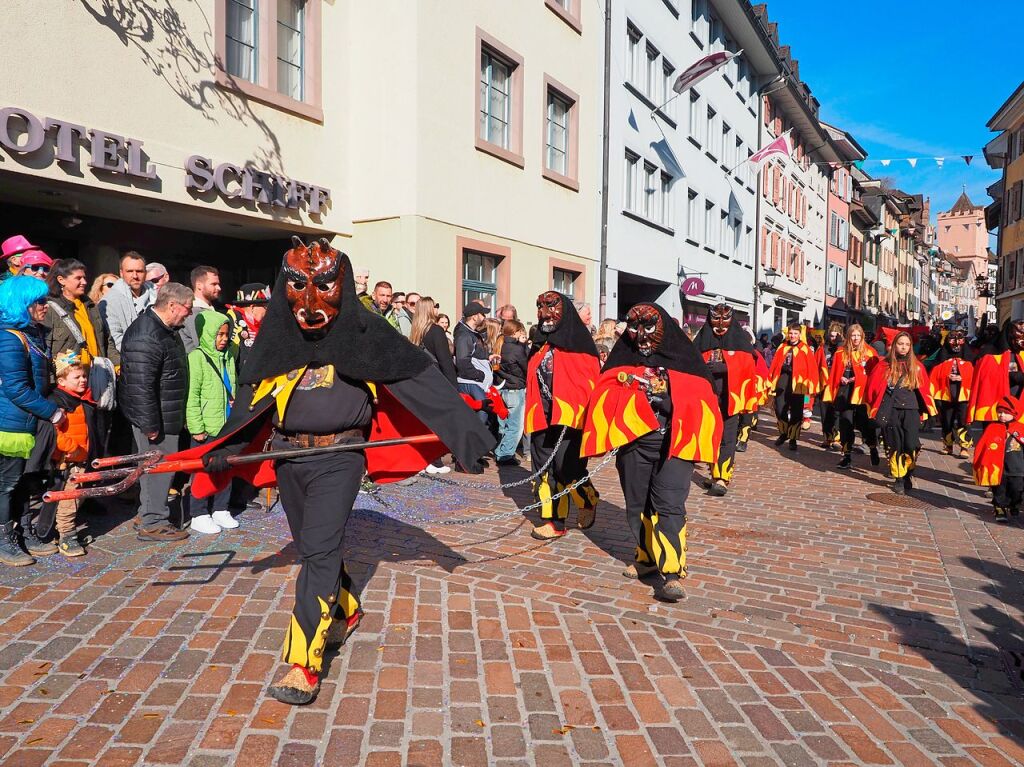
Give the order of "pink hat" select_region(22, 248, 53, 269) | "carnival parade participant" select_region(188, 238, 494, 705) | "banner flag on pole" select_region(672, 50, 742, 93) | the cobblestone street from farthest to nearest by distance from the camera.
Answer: "banner flag on pole" select_region(672, 50, 742, 93) < "pink hat" select_region(22, 248, 53, 269) < "carnival parade participant" select_region(188, 238, 494, 705) < the cobblestone street

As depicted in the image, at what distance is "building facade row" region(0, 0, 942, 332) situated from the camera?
933cm

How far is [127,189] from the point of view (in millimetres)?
9562

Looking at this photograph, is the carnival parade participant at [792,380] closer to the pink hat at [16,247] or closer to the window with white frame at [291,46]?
the window with white frame at [291,46]

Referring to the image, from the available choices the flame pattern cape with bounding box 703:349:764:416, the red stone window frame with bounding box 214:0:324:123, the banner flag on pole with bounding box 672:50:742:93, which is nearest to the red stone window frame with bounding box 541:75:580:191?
the banner flag on pole with bounding box 672:50:742:93

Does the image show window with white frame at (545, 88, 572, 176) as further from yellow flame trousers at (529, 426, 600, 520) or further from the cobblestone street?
the cobblestone street

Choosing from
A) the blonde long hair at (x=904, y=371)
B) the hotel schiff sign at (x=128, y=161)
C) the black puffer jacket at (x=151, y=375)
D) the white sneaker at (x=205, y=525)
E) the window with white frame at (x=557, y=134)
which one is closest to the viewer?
the black puffer jacket at (x=151, y=375)

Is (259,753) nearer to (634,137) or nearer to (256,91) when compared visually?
(256,91)

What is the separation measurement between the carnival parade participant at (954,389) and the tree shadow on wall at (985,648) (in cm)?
684

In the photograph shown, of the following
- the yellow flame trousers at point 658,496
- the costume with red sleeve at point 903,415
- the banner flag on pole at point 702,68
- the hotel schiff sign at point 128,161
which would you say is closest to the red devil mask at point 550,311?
the yellow flame trousers at point 658,496

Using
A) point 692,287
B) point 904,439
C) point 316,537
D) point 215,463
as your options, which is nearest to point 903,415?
point 904,439

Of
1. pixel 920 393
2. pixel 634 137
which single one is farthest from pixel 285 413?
pixel 634 137

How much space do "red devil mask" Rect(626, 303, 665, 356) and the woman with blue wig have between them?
4.05 metres

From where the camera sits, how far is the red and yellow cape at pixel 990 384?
8008 millimetres

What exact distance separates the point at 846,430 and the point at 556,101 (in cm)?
971
